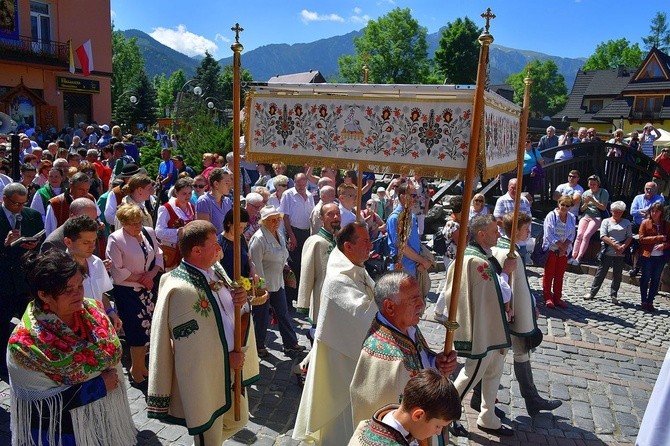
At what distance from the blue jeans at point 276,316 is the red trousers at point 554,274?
16.4 ft

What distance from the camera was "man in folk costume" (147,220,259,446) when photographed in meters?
3.62

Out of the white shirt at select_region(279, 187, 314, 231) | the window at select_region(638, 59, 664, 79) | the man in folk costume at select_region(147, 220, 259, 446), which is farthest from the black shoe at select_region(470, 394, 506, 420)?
the window at select_region(638, 59, 664, 79)

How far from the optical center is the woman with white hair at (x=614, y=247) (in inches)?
381

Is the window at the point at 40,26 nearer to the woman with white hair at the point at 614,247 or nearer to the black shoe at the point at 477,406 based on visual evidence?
the woman with white hair at the point at 614,247

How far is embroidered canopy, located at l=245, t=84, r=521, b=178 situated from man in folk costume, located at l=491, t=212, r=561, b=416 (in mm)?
1195

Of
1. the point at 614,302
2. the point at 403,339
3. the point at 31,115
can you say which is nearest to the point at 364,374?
the point at 403,339

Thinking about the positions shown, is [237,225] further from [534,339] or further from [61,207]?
[61,207]

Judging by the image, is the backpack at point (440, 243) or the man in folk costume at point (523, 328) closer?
the man in folk costume at point (523, 328)

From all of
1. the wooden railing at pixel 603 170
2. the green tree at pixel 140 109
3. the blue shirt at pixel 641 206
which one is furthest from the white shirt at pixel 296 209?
the green tree at pixel 140 109

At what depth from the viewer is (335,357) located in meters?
4.18

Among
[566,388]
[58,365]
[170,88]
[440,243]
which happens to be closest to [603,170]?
[440,243]

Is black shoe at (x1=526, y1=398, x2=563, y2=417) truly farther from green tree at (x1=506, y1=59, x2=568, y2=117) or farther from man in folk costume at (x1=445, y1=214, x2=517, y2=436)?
green tree at (x1=506, y1=59, x2=568, y2=117)

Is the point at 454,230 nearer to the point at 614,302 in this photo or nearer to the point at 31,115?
the point at 614,302

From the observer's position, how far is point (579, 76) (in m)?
58.3
